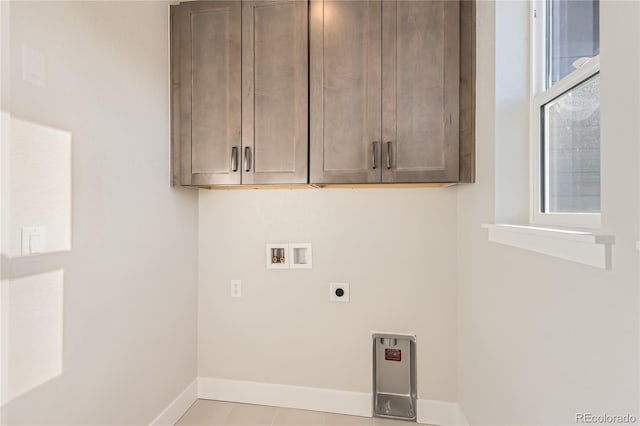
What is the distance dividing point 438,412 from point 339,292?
2.85 ft

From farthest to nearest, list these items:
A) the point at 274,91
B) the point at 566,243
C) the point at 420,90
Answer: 1. the point at 274,91
2. the point at 420,90
3. the point at 566,243

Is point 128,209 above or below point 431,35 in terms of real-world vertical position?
below

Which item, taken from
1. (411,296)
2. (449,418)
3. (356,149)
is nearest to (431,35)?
(356,149)

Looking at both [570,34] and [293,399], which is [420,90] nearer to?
[570,34]

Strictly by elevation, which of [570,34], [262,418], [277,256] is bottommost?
[262,418]

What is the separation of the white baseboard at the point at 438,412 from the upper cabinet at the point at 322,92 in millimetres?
1284

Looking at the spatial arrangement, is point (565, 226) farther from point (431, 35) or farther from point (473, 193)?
Answer: point (431, 35)

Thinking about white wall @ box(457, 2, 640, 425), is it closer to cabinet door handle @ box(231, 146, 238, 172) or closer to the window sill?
the window sill

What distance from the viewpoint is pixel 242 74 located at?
173cm

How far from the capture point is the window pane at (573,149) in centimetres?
92

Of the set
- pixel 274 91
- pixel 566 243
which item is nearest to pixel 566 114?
pixel 566 243

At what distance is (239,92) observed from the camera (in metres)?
1.74

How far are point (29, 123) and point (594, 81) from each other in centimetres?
172

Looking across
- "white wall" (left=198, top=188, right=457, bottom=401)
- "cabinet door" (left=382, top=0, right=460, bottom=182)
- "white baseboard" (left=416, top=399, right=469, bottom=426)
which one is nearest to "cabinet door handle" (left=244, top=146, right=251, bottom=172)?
"white wall" (left=198, top=188, right=457, bottom=401)
